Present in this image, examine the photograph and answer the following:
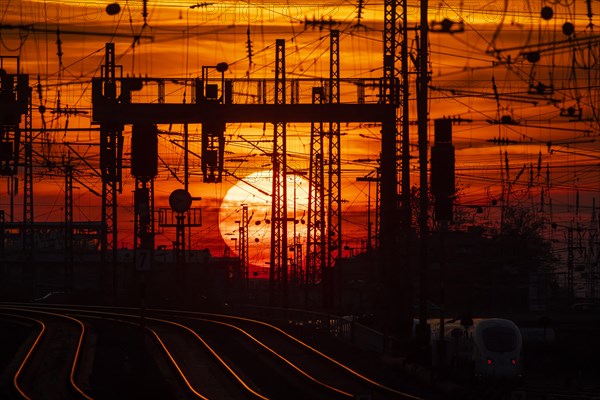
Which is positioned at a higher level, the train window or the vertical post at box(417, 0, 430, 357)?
the vertical post at box(417, 0, 430, 357)

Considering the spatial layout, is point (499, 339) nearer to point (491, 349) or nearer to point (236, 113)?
point (491, 349)

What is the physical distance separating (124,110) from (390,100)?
10573 millimetres

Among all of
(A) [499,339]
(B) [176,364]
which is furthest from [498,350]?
(B) [176,364]

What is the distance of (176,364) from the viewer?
35844mm

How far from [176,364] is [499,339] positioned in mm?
17447

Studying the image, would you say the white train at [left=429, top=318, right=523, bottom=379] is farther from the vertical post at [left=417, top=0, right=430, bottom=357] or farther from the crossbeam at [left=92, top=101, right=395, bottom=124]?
the vertical post at [left=417, top=0, right=430, bottom=357]

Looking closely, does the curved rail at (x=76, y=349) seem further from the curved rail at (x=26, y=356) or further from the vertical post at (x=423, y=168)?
the vertical post at (x=423, y=168)

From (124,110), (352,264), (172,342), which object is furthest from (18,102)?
(352,264)

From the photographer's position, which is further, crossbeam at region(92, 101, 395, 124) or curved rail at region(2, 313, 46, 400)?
crossbeam at region(92, 101, 395, 124)

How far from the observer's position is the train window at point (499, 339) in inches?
1884

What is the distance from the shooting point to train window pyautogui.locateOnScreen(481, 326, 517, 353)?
47.8m

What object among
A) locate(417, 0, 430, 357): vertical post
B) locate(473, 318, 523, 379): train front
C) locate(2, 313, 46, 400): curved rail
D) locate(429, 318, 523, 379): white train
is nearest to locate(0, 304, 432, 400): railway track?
locate(2, 313, 46, 400): curved rail

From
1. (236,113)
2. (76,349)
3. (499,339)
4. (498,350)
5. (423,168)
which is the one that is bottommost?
(498,350)

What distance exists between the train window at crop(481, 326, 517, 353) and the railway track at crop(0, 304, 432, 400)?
8.97 meters
